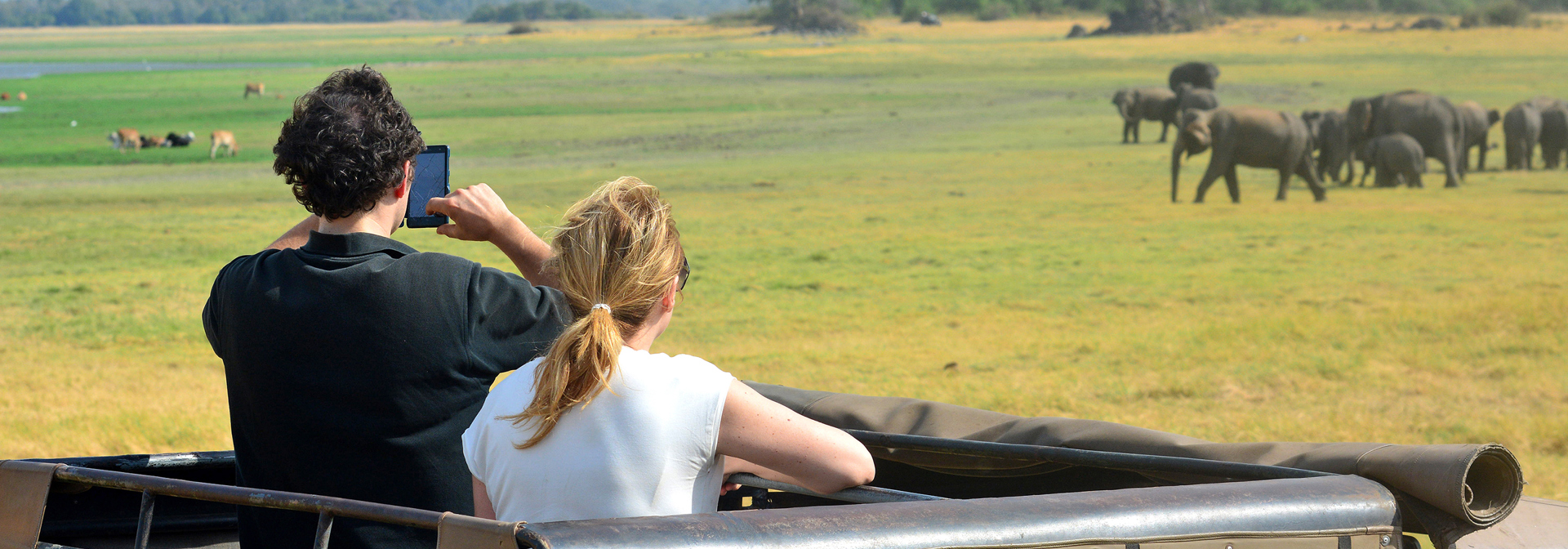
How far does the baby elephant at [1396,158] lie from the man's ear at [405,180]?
19887mm

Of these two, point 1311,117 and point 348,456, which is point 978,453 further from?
point 1311,117

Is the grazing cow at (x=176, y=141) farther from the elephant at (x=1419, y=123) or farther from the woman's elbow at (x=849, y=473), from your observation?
the woman's elbow at (x=849, y=473)

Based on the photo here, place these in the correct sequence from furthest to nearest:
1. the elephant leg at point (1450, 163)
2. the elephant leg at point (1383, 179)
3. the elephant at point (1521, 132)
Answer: the elephant at point (1521, 132) < the elephant leg at point (1450, 163) < the elephant leg at point (1383, 179)

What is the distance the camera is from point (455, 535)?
158cm

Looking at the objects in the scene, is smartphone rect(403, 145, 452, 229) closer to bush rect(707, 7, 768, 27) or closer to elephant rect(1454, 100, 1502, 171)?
elephant rect(1454, 100, 1502, 171)

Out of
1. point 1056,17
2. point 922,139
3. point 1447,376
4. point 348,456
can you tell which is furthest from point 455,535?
point 1056,17

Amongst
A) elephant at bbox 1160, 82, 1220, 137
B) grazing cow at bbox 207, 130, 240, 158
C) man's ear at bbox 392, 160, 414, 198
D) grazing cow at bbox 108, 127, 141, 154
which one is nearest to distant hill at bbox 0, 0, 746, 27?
grazing cow at bbox 108, 127, 141, 154

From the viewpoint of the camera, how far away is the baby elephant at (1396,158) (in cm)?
1975

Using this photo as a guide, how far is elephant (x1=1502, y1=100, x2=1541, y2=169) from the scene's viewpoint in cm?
2269

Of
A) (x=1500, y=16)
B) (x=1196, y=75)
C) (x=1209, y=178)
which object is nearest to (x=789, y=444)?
(x=1209, y=178)

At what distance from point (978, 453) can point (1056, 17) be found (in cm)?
9667

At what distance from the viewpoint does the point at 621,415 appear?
1854mm

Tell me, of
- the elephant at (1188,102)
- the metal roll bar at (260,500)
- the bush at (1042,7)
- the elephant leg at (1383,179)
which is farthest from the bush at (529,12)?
the metal roll bar at (260,500)

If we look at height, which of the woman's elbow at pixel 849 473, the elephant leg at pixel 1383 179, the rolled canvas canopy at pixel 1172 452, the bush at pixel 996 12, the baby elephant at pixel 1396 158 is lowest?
the elephant leg at pixel 1383 179
